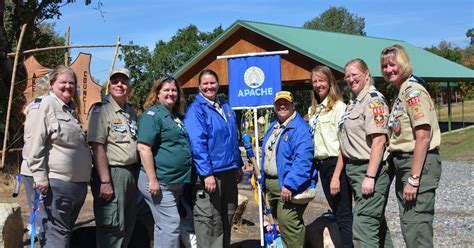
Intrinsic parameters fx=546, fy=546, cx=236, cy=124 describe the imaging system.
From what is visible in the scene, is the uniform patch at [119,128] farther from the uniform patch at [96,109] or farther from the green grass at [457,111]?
the green grass at [457,111]

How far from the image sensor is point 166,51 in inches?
1161

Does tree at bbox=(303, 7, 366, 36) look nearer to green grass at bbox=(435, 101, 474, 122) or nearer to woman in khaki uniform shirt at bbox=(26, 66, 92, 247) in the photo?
green grass at bbox=(435, 101, 474, 122)

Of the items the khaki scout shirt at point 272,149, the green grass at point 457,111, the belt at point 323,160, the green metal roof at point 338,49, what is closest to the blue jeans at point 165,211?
the khaki scout shirt at point 272,149

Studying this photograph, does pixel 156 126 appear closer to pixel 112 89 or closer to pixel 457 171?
pixel 112 89

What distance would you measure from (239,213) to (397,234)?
6.59 ft

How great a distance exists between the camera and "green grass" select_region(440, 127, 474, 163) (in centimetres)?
1708

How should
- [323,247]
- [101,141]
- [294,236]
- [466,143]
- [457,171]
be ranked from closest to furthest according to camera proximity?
[101,141], [294,236], [323,247], [457,171], [466,143]

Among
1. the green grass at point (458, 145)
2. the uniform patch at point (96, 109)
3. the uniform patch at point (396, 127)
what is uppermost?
the uniform patch at point (96, 109)

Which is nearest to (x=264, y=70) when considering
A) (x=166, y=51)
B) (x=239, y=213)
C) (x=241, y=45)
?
(x=239, y=213)

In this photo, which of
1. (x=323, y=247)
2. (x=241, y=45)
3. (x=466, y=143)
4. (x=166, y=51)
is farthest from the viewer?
(x=166, y=51)

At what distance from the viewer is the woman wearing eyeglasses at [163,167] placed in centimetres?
462

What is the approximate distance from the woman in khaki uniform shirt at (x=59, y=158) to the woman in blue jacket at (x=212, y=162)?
963 mm

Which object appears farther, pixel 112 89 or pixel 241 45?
pixel 241 45

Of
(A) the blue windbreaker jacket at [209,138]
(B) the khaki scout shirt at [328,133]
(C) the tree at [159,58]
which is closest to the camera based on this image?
(A) the blue windbreaker jacket at [209,138]
